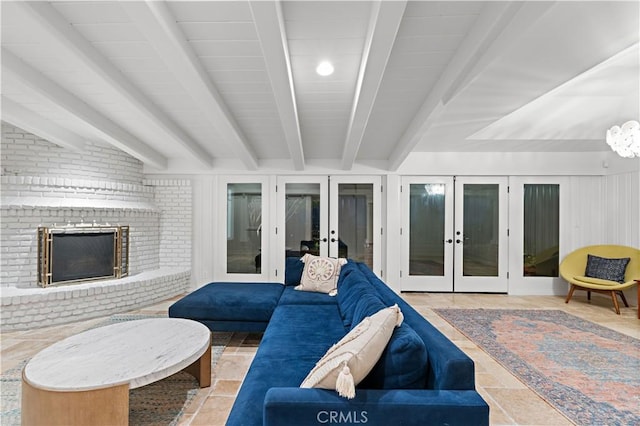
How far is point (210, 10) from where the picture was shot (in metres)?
2.03

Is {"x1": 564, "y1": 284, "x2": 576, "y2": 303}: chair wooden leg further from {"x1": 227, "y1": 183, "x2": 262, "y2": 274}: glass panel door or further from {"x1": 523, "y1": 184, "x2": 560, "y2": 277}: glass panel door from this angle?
{"x1": 227, "y1": 183, "x2": 262, "y2": 274}: glass panel door

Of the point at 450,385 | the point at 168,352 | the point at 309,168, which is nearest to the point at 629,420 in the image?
the point at 450,385

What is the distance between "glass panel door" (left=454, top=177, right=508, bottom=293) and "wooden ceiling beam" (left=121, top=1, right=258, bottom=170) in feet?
13.3

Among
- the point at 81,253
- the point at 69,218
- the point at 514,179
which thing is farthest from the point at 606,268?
the point at 69,218

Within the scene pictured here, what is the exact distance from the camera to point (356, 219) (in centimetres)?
545

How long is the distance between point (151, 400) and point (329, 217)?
369 centimetres

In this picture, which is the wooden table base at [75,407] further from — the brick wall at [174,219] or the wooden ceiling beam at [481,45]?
the brick wall at [174,219]

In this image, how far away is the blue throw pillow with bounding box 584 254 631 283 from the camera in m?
4.48

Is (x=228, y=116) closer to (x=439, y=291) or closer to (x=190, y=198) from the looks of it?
(x=190, y=198)

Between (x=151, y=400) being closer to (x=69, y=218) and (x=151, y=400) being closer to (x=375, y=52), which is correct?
(x=375, y=52)

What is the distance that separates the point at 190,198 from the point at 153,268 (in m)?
1.27

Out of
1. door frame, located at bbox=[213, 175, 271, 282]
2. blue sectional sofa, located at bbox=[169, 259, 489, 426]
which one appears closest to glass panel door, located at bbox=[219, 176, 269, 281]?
door frame, located at bbox=[213, 175, 271, 282]

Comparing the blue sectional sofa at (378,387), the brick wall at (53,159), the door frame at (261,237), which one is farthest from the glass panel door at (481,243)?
the brick wall at (53,159)

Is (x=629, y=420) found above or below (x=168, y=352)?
below
